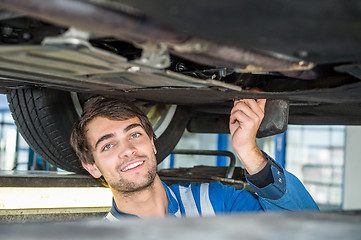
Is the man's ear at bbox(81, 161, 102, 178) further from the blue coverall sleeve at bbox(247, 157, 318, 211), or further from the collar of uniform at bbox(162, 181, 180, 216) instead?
the blue coverall sleeve at bbox(247, 157, 318, 211)

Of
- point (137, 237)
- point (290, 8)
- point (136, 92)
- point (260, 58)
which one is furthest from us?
point (136, 92)

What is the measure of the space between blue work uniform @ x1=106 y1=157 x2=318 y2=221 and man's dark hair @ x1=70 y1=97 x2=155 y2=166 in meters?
0.26

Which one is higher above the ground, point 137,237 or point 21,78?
point 21,78

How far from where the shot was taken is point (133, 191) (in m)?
1.69

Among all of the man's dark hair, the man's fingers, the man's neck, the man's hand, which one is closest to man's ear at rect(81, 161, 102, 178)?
the man's dark hair

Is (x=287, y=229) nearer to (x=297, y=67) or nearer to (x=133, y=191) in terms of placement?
(x=297, y=67)

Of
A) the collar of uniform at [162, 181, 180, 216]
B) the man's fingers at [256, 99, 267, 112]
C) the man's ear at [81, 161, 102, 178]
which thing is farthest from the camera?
the man's ear at [81, 161, 102, 178]

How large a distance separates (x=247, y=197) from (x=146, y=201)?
383mm

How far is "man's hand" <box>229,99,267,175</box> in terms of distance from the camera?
4.68ft

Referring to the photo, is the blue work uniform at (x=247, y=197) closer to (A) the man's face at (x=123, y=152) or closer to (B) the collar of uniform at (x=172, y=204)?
(B) the collar of uniform at (x=172, y=204)

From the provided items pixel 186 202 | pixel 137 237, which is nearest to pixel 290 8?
pixel 137 237

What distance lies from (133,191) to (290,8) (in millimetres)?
1198

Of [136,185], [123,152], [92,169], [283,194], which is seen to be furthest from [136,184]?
[283,194]

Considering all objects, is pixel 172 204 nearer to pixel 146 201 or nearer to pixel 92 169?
pixel 146 201
